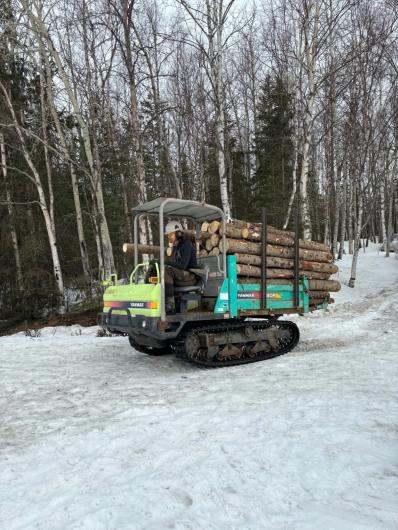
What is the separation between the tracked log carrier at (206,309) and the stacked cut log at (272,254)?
13 centimetres

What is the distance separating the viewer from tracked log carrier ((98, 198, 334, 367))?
5900 mm

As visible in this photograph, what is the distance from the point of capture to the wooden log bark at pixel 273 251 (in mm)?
6825

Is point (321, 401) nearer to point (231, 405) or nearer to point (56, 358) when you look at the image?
point (231, 405)

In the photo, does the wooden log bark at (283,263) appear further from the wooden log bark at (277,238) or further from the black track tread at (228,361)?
the black track tread at (228,361)

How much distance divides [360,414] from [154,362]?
12.1 feet

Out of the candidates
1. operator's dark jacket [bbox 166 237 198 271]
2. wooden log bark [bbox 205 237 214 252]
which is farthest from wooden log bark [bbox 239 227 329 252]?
operator's dark jacket [bbox 166 237 198 271]

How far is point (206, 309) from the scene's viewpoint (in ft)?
22.2

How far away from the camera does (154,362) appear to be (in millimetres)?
6801

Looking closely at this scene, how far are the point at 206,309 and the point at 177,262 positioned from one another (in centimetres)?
99

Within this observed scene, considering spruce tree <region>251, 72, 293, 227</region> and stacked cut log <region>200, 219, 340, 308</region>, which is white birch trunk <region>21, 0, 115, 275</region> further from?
spruce tree <region>251, 72, 293, 227</region>

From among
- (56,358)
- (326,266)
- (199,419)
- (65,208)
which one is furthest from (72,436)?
(65,208)

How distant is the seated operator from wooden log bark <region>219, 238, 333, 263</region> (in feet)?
2.13

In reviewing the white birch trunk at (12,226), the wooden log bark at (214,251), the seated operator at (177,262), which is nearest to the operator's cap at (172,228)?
the seated operator at (177,262)

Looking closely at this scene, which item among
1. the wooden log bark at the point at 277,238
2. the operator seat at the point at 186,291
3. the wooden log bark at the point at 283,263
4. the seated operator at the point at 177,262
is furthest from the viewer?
the wooden log bark at the point at 277,238
